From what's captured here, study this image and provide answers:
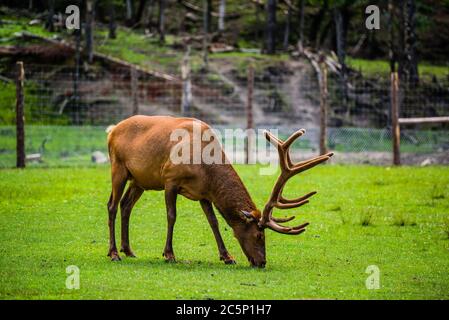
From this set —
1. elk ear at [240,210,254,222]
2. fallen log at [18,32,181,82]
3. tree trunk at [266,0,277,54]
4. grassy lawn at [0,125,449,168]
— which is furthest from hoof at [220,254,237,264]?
tree trunk at [266,0,277,54]

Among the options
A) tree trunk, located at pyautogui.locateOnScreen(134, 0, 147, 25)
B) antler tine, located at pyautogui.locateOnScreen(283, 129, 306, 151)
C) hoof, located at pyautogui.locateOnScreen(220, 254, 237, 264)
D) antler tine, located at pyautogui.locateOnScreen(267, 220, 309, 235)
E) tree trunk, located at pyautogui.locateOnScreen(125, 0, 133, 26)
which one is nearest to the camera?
antler tine, located at pyautogui.locateOnScreen(283, 129, 306, 151)

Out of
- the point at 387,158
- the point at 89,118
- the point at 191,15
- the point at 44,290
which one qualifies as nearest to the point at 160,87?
the point at 89,118

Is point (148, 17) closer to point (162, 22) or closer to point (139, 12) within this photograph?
point (139, 12)

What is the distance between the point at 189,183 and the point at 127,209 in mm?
1190

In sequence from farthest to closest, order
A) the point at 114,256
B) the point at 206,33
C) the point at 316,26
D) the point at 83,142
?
the point at 316,26 < the point at 206,33 < the point at 83,142 < the point at 114,256

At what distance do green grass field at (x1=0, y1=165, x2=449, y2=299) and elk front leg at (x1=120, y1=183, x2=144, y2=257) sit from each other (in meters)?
0.24

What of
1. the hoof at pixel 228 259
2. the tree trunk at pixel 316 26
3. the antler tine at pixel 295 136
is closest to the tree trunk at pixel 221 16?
the tree trunk at pixel 316 26

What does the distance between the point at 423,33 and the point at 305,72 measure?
27.8ft

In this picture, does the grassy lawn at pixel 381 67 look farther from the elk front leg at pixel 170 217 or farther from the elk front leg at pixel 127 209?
the elk front leg at pixel 170 217

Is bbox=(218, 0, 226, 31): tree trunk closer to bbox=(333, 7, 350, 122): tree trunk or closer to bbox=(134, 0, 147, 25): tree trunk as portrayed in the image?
bbox=(134, 0, 147, 25): tree trunk

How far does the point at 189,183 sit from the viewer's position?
11516 mm

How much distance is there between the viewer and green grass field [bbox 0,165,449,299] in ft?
32.1

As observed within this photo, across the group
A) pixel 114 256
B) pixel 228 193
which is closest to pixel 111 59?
pixel 114 256

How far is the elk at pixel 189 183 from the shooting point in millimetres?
11156
